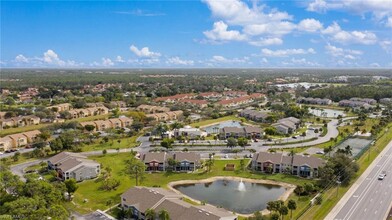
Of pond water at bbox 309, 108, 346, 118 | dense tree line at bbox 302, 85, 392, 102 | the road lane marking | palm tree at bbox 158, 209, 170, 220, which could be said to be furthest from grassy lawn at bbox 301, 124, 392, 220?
dense tree line at bbox 302, 85, 392, 102

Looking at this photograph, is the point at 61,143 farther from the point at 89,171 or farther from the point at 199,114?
the point at 199,114

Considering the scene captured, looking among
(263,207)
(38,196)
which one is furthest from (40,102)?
(263,207)

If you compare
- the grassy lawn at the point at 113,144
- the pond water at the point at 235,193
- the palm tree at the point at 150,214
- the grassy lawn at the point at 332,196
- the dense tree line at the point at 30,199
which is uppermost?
the dense tree line at the point at 30,199

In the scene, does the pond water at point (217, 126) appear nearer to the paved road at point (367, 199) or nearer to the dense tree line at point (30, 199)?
the paved road at point (367, 199)

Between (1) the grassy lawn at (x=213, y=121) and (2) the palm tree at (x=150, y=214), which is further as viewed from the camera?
(1) the grassy lawn at (x=213, y=121)

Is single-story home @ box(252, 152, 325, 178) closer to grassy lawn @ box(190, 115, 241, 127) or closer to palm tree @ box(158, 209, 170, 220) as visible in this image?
palm tree @ box(158, 209, 170, 220)

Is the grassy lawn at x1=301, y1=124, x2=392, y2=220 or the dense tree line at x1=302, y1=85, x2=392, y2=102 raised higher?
the dense tree line at x1=302, y1=85, x2=392, y2=102

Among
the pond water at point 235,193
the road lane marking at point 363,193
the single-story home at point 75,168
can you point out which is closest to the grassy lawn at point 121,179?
the single-story home at point 75,168
